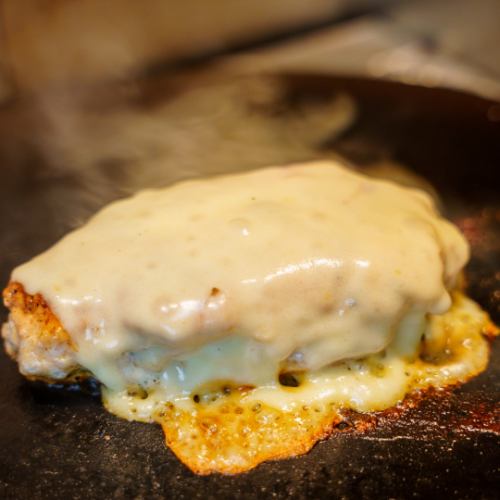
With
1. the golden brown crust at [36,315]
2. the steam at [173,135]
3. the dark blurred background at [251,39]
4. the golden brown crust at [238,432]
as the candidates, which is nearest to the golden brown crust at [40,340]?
the golden brown crust at [36,315]

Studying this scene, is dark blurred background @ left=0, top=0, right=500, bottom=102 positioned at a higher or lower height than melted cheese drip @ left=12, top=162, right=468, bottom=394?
lower

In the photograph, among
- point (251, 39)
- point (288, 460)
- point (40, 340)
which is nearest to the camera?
point (288, 460)

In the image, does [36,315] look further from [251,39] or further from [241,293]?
[251,39]

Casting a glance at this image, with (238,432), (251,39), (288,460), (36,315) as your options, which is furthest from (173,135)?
(251,39)

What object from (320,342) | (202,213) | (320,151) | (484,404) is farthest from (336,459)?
(320,151)

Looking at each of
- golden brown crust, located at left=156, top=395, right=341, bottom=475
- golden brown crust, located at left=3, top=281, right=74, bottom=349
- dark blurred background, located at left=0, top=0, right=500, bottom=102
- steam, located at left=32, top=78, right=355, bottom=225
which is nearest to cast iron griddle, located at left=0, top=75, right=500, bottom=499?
golden brown crust, located at left=156, top=395, right=341, bottom=475

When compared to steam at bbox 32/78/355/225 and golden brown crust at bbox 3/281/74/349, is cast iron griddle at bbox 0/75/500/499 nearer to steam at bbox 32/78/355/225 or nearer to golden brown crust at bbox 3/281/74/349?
golden brown crust at bbox 3/281/74/349

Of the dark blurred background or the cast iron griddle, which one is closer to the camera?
the cast iron griddle

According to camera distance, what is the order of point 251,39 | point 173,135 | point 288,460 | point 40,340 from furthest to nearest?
point 251,39, point 173,135, point 40,340, point 288,460

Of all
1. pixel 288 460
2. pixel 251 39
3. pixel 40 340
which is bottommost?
pixel 251 39
